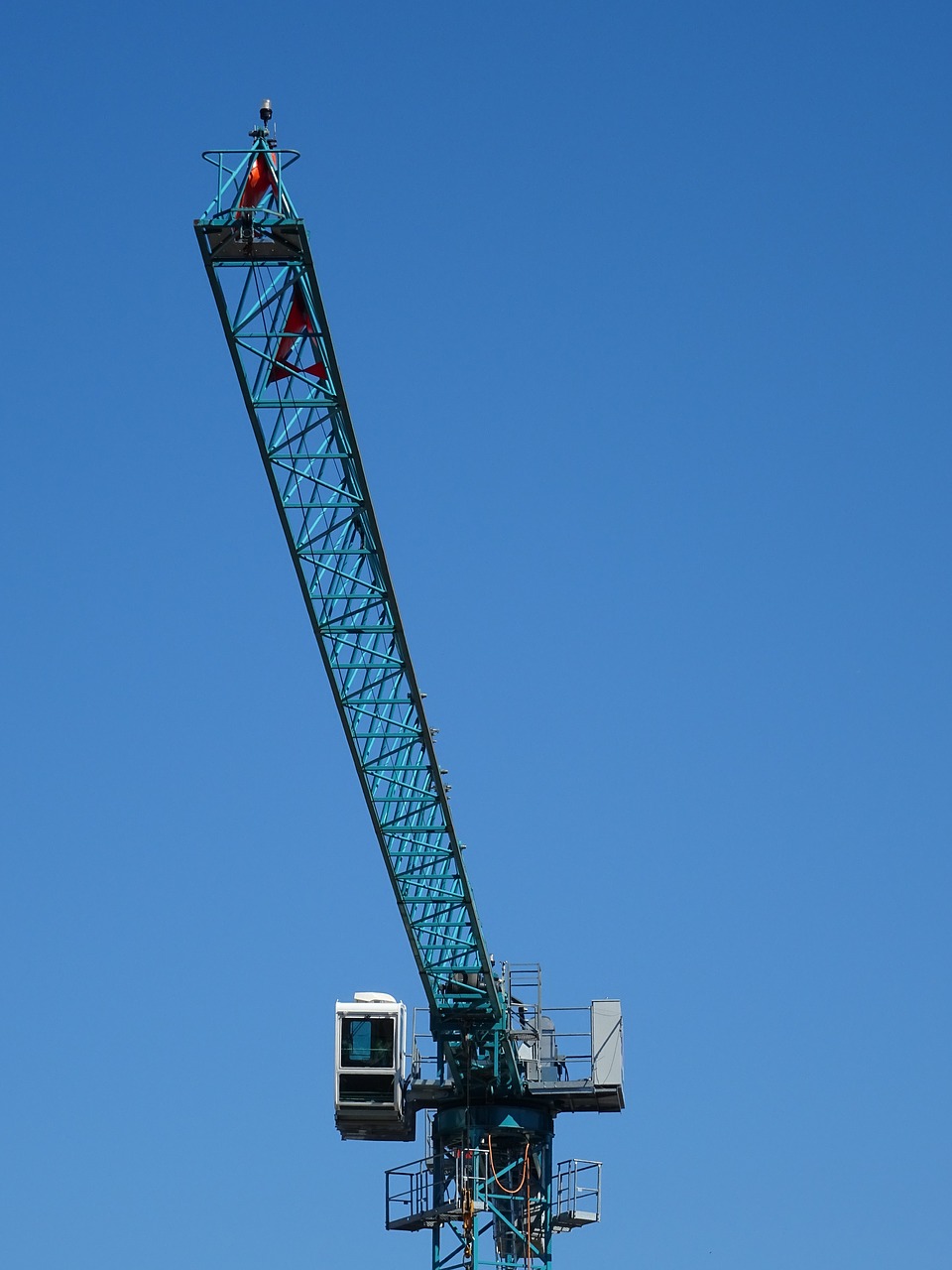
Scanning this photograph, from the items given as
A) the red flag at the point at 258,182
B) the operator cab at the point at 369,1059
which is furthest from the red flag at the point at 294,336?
the operator cab at the point at 369,1059

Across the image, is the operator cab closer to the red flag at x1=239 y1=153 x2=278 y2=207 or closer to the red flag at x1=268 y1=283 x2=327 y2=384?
the red flag at x1=268 y1=283 x2=327 y2=384

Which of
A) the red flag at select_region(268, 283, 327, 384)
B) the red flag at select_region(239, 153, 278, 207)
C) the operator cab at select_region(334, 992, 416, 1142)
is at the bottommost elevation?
the operator cab at select_region(334, 992, 416, 1142)

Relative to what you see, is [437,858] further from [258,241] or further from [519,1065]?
[258,241]

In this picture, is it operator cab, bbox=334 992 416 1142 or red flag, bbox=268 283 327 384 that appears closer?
red flag, bbox=268 283 327 384

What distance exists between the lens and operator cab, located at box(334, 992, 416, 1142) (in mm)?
78875

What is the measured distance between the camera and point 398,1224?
80875 mm

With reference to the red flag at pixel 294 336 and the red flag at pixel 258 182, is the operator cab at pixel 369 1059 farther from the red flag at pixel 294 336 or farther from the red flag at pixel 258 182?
the red flag at pixel 258 182

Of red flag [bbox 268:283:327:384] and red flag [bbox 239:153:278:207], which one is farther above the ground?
red flag [bbox 239:153:278:207]

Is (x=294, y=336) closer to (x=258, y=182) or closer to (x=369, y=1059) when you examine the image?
(x=258, y=182)

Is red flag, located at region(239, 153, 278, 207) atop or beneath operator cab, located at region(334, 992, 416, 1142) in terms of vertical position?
atop

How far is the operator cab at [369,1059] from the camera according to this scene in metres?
78.9

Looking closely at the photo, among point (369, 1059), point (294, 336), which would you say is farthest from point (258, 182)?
point (369, 1059)

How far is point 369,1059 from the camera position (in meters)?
79.0

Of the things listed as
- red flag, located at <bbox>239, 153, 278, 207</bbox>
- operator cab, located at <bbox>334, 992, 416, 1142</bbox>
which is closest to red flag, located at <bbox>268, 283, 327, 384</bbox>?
red flag, located at <bbox>239, 153, 278, 207</bbox>
